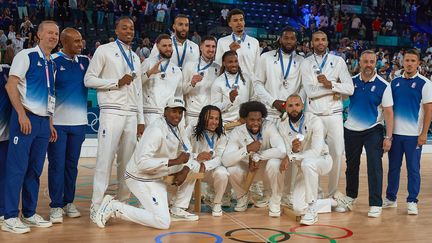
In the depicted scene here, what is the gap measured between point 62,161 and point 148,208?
1086 millimetres

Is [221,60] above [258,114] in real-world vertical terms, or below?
above

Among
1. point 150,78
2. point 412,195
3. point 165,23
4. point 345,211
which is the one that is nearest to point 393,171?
point 412,195

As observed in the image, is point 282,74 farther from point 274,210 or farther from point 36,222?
point 36,222

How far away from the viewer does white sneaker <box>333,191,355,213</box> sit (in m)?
6.72

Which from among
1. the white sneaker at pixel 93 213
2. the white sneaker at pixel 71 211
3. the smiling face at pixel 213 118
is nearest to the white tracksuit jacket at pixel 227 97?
the smiling face at pixel 213 118

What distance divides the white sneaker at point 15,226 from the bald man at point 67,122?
479 millimetres

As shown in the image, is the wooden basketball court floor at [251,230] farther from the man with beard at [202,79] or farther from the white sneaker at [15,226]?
the man with beard at [202,79]

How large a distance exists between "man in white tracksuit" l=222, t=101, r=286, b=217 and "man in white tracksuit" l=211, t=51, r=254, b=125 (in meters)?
0.32

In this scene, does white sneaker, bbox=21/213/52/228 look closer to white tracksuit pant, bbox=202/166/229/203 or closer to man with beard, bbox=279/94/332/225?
white tracksuit pant, bbox=202/166/229/203

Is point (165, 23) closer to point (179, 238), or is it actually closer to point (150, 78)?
point (150, 78)

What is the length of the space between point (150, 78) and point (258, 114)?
144 centimetres

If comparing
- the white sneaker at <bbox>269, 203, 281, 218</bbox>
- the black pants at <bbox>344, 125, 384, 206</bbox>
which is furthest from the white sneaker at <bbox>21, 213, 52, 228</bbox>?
the black pants at <bbox>344, 125, 384, 206</bbox>

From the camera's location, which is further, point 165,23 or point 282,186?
point 165,23

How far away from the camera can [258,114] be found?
252 inches
